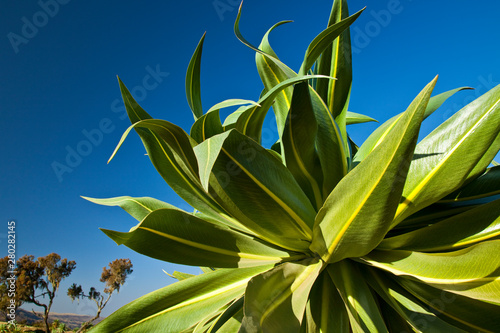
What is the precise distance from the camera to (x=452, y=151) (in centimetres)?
78

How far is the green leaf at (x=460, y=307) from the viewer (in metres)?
0.78

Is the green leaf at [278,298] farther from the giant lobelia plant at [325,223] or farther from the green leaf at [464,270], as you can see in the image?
the green leaf at [464,270]

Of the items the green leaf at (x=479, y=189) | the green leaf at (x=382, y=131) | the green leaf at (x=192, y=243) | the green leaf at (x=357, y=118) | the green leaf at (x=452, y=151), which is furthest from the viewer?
the green leaf at (x=357, y=118)

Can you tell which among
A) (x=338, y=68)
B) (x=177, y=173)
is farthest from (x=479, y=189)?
(x=177, y=173)

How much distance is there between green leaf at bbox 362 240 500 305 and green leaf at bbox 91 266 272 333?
16.6 inches

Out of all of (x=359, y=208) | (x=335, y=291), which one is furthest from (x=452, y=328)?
(x=359, y=208)

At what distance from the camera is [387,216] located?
0.64 meters

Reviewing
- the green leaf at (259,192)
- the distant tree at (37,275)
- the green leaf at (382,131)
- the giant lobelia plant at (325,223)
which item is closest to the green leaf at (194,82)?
the giant lobelia plant at (325,223)

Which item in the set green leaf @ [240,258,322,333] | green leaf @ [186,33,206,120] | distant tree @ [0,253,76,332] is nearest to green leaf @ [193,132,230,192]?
green leaf @ [240,258,322,333]

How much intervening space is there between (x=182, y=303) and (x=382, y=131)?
0.88m

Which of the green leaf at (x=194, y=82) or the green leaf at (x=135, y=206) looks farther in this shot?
the green leaf at (x=135, y=206)

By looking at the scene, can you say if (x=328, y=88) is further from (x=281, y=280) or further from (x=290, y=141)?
(x=281, y=280)

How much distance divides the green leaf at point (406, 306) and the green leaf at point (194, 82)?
798mm

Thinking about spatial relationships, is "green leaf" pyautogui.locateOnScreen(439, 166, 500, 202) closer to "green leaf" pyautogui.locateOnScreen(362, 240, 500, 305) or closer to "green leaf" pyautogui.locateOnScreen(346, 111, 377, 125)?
"green leaf" pyautogui.locateOnScreen(362, 240, 500, 305)
